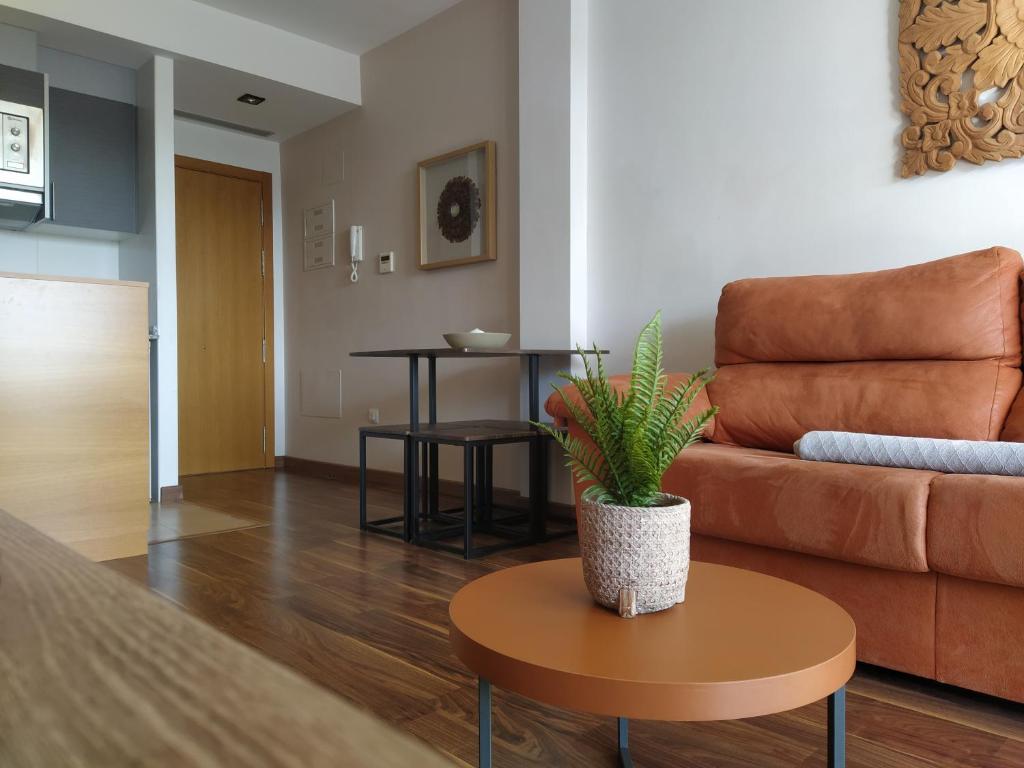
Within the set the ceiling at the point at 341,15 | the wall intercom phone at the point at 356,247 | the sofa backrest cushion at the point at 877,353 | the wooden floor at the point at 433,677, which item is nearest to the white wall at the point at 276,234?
the wall intercom phone at the point at 356,247

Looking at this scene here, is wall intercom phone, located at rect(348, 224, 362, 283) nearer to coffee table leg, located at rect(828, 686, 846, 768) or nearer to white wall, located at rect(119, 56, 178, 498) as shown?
white wall, located at rect(119, 56, 178, 498)

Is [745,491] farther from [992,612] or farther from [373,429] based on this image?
[373,429]

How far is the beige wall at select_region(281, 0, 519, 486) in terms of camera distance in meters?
4.03

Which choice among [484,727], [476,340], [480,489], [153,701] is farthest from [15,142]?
[153,701]

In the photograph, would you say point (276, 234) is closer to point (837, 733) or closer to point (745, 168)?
point (745, 168)

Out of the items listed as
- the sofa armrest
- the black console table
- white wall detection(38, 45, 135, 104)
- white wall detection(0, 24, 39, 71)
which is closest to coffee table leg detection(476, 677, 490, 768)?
the sofa armrest

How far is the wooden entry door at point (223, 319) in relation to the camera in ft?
17.2

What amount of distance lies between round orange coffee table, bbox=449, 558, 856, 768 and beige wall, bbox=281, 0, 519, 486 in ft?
9.15

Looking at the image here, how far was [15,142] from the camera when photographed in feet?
12.5

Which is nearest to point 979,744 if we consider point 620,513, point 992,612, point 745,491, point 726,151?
point 992,612

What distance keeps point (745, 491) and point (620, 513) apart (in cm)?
98

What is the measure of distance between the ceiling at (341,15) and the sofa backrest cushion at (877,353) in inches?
108

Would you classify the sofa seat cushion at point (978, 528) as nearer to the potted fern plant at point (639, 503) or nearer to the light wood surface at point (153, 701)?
the potted fern plant at point (639, 503)

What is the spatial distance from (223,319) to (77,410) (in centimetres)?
273
